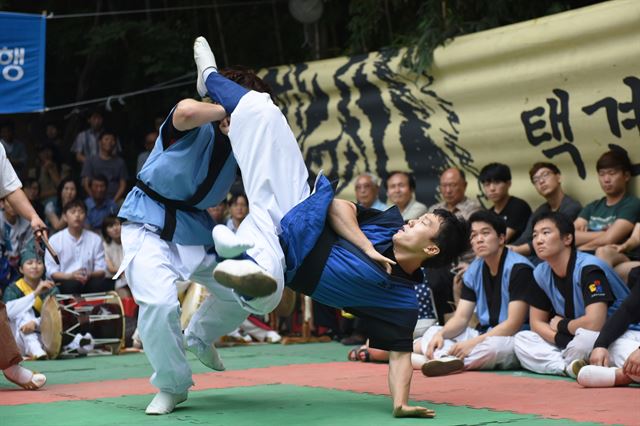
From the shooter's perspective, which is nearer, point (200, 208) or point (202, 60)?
point (202, 60)

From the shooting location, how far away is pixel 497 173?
24.7 feet

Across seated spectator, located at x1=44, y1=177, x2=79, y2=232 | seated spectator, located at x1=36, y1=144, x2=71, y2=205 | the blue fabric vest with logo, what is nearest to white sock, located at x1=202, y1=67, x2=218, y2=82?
the blue fabric vest with logo

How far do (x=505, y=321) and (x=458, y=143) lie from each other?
7.43 ft

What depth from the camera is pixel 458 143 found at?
8266 mm

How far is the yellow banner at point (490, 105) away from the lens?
7086 millimetres

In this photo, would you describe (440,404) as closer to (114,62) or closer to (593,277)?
(593,277)

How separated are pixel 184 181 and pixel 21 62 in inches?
181

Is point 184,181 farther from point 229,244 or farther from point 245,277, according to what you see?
point 245,277

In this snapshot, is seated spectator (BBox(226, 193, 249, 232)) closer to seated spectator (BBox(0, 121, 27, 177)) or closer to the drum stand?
the drum stand

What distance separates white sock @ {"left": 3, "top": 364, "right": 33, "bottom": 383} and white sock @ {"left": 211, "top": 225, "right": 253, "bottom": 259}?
2251mm

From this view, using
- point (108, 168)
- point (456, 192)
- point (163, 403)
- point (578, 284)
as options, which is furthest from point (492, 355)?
point (108, 168)

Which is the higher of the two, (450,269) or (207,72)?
(207,72)

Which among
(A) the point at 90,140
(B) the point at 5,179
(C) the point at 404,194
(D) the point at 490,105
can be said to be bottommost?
(C) the point at 404,194

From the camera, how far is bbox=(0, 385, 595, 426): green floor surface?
430 cm
